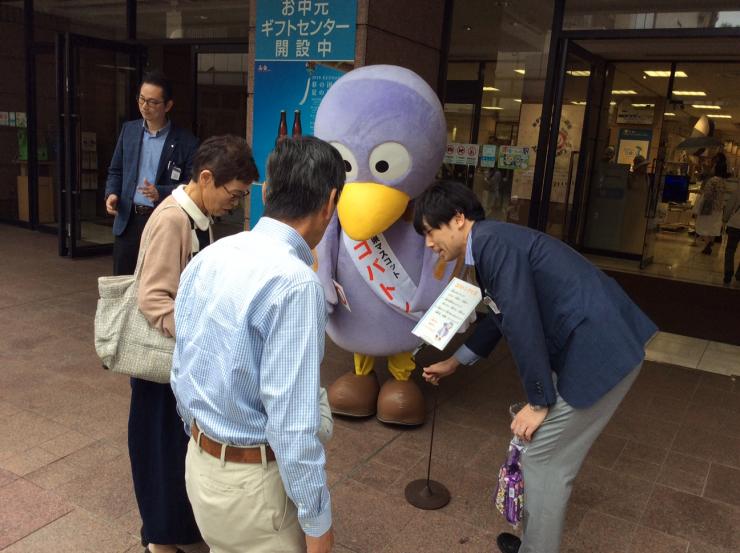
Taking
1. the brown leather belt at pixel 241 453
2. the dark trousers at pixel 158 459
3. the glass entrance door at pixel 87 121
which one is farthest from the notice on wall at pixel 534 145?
the brown leather belt at pixel 241 453

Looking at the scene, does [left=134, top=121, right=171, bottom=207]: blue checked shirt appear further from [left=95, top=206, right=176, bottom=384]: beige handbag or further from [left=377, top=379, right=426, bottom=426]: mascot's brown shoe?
[left=95, top=206, right=176, bottom=384]: beige handbag

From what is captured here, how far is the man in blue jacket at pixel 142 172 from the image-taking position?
4.52m

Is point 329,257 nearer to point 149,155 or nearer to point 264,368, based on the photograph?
point 149,155

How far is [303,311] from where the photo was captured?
4.78 ft

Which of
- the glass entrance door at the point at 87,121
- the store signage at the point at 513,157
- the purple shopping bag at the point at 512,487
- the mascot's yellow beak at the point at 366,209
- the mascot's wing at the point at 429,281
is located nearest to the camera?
the purple shopping bag at the point at 512,487

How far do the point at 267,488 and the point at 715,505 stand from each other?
8.91ft

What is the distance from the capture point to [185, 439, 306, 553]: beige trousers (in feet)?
5.34

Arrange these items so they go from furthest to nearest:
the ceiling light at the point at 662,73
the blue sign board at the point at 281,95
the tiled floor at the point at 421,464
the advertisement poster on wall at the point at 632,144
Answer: the advertisement poster on wall at the point at 632,144 < the ceiling light at the point at 662,73 < the blue sign board at the point at 281,95 < the tiled floor at the point at 421,464

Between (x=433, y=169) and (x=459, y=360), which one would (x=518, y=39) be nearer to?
(x=433, y=169)

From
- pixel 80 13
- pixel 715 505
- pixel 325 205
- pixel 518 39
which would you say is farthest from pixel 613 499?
pixel 80 13

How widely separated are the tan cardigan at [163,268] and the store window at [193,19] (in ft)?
17.1

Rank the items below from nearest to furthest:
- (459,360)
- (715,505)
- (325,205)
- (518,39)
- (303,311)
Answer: (303,311)
(325,205)
(459,360)
(715,505)
(518,39)

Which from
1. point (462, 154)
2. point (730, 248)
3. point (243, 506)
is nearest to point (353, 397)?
point (243, 506)

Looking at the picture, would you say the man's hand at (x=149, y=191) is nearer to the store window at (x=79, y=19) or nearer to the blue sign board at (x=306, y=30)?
the blue sign board at (x=306, y=30)
